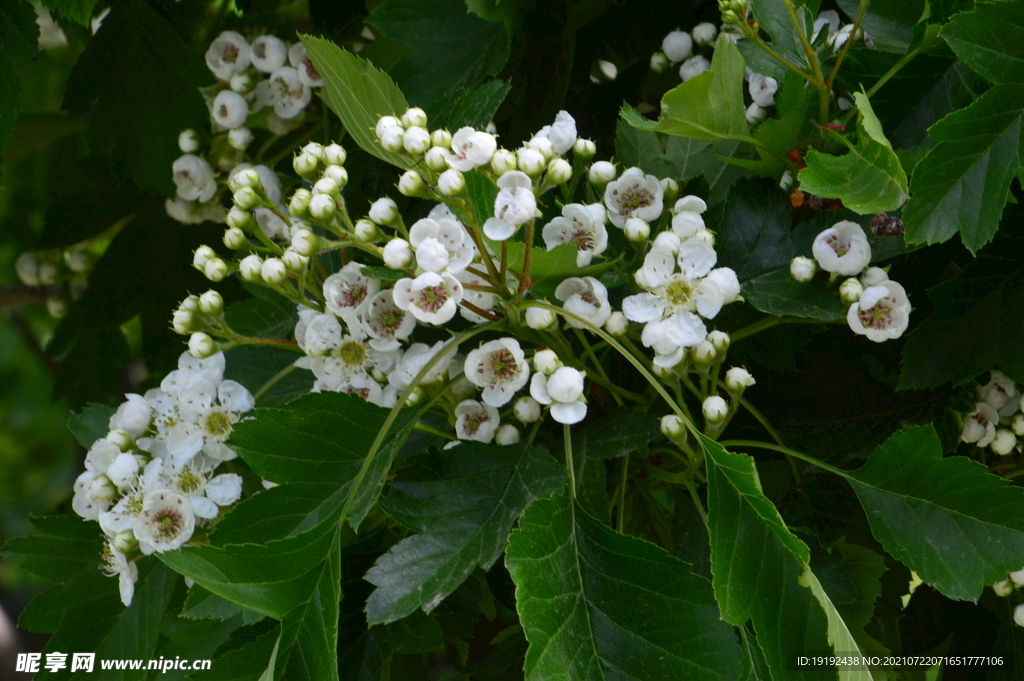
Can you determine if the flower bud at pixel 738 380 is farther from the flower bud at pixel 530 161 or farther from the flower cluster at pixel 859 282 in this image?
the flower bud at pixel 530 161

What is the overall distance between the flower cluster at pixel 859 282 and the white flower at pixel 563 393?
0.61 feet

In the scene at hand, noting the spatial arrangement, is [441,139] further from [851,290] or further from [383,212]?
[851,290]

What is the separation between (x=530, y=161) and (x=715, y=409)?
8.4 inches

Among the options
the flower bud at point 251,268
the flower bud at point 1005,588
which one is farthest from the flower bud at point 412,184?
the flower bud at point 1005,588

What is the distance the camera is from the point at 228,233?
2.14ft

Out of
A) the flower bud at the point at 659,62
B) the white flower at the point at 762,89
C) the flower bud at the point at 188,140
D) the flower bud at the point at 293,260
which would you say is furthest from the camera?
the flower bud at the point at 188,140

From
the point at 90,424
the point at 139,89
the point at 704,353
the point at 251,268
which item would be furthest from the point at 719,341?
the point at 139,89

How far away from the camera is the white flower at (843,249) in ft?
1.91

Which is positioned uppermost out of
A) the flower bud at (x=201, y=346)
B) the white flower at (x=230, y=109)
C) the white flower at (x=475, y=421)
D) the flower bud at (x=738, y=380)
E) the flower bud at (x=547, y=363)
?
the flower bud at (x=547, y=363)

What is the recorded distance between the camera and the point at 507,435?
2.09 feet

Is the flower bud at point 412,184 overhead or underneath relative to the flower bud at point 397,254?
overhead

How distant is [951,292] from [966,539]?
203 mm

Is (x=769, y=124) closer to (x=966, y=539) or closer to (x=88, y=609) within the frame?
(x=966, y=539)

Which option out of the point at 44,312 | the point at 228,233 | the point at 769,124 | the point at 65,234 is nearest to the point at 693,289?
the point at 769,124
